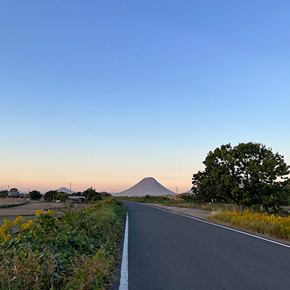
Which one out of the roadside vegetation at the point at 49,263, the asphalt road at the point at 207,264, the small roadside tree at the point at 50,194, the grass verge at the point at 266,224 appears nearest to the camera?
the roadside vegetation at the point at 49,263

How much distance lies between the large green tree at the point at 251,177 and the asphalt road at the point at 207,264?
16.1 meters

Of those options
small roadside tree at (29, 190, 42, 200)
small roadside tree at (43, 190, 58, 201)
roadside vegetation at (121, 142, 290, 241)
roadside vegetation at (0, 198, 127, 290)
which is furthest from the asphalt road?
small roadside tree at (29, 190, 42, 200)

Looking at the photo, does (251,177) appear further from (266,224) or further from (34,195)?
(34,195)

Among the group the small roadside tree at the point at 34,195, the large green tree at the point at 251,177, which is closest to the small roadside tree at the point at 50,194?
the small roadside tree at the point at 34,195

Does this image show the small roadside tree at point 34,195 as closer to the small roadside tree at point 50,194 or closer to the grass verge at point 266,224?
the small roadside tree at point 50,194

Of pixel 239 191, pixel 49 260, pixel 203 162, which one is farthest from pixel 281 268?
pixel 203 162

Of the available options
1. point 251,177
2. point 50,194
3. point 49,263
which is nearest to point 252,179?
point 251,177

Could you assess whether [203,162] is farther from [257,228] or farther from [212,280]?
[212,280]

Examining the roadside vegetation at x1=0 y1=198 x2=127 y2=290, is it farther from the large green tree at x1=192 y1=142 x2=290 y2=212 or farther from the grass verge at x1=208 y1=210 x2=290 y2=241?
the large green tree at x1=192 y1=142 x2=290 y2=212

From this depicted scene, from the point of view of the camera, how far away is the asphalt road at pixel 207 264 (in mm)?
5070

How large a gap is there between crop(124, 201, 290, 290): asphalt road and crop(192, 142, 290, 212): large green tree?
16.1 meters

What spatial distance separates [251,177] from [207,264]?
20473 millimetres

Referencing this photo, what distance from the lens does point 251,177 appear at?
25.2m

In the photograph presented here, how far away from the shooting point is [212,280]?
17.2ft
